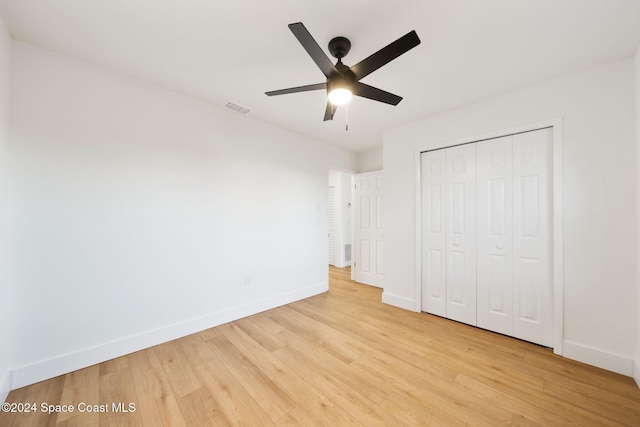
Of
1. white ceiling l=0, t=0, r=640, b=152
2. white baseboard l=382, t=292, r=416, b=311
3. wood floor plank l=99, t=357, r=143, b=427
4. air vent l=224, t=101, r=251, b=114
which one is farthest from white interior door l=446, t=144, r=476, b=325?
wood floor plank l=99, t=357, r=143, b=427

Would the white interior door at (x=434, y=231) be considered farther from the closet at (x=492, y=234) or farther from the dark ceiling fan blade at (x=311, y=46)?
the dark ceiling fan blade at (x=311, y=46)

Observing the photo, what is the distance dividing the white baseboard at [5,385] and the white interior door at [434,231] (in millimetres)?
3907

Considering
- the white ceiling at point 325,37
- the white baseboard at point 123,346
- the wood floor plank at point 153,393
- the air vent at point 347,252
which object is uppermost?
the white ceiling at point 325,37

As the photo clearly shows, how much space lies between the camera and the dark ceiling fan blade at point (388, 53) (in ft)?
4.10

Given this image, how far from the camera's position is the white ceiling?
4.94 feet

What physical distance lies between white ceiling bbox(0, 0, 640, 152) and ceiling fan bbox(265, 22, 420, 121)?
0.95 feet

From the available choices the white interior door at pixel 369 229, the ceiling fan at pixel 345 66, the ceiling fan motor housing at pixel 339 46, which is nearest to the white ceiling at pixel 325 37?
the ceiling fan motor housing at pixel 339 46

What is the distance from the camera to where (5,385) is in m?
1.68

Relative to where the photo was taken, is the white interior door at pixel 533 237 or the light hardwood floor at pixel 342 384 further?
the white interior door at pixel 533 237

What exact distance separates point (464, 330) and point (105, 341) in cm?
362

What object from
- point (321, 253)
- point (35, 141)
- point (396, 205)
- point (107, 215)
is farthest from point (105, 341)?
point (396, 205)

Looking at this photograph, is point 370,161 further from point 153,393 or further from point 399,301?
point 153,393

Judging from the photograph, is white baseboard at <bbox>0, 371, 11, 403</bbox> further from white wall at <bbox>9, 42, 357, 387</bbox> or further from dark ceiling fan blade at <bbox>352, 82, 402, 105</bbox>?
dark ceiling fan blade at <bbox>352, 82, 402, 105</bbox>

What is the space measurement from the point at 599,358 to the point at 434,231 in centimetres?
173
